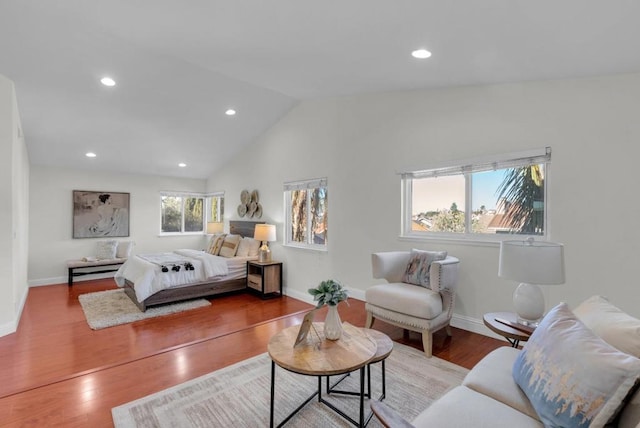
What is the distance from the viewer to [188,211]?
752 centimetres

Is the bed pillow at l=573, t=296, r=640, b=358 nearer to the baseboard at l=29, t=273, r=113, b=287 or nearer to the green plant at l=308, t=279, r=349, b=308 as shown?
the green plant at l=308, t=279, r=349, b=308

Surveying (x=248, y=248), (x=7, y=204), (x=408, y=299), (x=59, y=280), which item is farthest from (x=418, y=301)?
(x=59, y=280)

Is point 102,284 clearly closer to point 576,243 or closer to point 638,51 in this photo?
point 576,243

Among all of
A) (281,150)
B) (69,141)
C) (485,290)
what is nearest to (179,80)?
(281,150)

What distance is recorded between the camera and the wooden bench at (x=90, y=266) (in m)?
5.67

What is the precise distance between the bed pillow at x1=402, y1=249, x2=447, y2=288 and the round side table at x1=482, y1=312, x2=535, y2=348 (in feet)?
2.62

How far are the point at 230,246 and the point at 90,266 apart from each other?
264 centimetres

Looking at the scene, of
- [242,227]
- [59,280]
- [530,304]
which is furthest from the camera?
[242,227]

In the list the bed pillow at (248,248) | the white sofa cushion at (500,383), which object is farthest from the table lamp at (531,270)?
the bed pillow at (248,248)

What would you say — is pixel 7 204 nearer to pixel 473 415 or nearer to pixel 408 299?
pixel 408 299

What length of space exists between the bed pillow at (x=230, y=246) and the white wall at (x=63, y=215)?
219 centimetres

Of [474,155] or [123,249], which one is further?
[123,249]

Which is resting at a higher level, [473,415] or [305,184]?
[305,184]

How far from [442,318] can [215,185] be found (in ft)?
19.0
